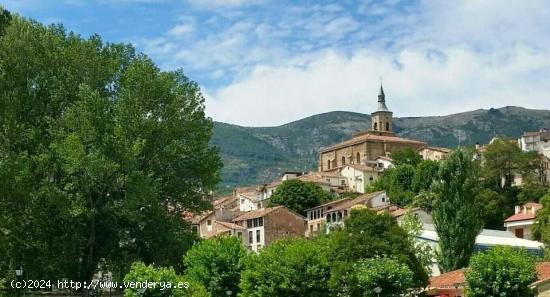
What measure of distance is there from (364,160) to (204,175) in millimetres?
90158

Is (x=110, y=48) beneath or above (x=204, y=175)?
above

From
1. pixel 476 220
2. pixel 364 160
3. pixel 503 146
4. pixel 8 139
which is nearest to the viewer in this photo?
pixel 8 139

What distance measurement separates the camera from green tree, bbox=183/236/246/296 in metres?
36.2

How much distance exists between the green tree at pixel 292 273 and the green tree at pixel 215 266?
129 inches

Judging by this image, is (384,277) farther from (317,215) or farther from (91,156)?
(317,215)

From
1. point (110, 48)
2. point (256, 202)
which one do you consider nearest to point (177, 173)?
point (110, 48)

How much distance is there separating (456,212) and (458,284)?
982 cm

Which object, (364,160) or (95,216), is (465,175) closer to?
(95,216)

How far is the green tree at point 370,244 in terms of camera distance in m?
33.8

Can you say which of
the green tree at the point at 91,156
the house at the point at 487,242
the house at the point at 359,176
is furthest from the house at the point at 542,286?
the house at the point at 359,176

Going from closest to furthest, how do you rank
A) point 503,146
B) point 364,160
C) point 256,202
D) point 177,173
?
point 177,173, point 503,146, point 256,202, point 364,160

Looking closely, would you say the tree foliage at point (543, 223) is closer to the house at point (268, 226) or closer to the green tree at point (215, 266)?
the house at point (268, 226)

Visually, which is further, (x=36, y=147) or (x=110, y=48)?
(x=110, y=48)

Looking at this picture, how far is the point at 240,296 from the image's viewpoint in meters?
33.9
